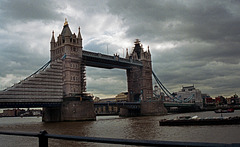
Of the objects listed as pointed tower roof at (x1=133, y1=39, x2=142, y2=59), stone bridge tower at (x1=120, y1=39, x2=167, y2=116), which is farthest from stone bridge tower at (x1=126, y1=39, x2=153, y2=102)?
pointed tower roof at (x1=133, y1=39, x2=142, y2=59)

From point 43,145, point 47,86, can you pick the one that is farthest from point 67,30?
point 43,145

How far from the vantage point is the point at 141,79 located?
359 feet

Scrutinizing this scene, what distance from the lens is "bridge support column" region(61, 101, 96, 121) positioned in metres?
68.2

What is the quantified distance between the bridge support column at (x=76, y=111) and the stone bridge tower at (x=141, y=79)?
40.2m

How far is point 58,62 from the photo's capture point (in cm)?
7444

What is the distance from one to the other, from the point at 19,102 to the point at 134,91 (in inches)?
2309

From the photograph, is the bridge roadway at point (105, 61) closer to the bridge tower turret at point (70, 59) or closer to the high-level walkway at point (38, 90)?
the bridge tower turret at point (70, 59)

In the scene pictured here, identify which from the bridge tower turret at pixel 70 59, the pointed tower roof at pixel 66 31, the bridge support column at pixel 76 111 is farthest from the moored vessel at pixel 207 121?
the pointed tower roof at pixel 66 31

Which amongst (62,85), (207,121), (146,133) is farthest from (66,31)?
(146,133)

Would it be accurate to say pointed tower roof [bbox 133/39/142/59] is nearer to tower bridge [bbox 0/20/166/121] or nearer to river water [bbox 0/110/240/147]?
tower bridge [bbox 0/20/166/121]

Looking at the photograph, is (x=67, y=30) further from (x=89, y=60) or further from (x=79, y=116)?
(x=79, y=116)

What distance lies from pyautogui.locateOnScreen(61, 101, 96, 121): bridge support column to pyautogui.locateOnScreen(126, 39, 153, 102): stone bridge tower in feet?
132

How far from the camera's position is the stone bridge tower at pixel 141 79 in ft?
358

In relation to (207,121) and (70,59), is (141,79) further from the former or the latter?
(207,121)
